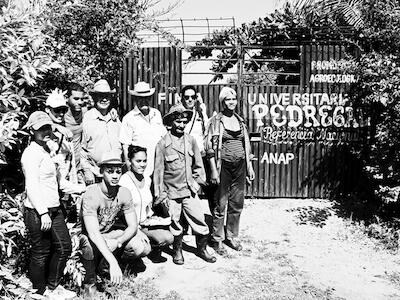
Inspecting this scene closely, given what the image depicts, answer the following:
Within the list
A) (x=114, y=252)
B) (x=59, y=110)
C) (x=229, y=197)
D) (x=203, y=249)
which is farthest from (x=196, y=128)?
(x=114, y=252)

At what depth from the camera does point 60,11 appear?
6770mm

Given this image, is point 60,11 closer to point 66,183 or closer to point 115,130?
point 115,130

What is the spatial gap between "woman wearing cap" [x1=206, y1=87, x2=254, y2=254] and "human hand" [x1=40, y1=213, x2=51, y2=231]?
2281 mm

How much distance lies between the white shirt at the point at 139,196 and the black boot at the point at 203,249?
77 cm

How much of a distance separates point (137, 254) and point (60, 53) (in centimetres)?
350

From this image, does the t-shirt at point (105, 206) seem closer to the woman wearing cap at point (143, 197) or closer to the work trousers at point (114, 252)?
the work trousers at point (114, 252)

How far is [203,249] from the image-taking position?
6203mm

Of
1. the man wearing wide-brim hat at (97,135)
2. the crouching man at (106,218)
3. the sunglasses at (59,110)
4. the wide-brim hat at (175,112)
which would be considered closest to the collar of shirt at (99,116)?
the man wearing wide-brim hat at (97,135)

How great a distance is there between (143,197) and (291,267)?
2.11 meters

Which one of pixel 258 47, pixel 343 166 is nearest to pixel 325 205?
pixel 343 166

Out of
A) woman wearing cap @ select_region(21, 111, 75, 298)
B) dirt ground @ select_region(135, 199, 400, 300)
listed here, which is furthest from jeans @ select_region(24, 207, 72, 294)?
dirt ground @ select_region(135, 199, 400, 300)

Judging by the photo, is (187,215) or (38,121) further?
(187,215)

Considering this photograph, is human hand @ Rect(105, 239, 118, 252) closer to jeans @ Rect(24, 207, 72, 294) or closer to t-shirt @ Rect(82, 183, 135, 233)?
t-shirt @ Rect(82, 183, 135, 233)

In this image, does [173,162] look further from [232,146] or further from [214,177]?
[232,146]
